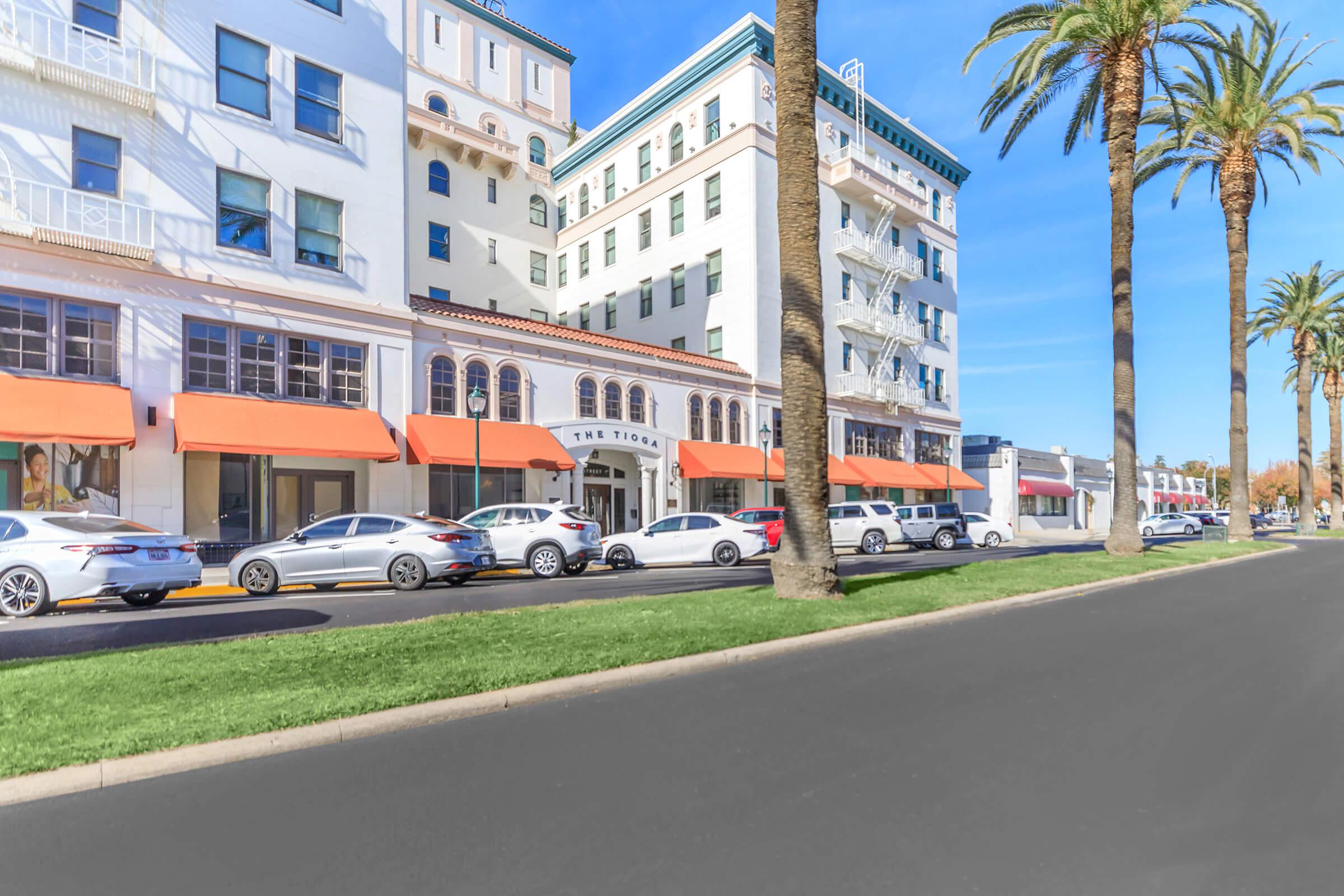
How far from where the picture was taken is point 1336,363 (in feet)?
164

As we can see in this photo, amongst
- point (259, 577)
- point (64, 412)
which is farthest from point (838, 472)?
point (64, 412)

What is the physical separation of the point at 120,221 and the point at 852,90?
3050cm

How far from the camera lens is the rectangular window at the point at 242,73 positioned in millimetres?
19984

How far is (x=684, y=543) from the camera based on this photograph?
19.9m

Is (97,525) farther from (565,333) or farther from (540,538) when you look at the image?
(565,333)

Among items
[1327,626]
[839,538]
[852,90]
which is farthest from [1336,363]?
[1327,626]

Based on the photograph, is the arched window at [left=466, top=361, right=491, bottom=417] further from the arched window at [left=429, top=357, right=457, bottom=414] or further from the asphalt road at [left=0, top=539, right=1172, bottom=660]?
the asphalt road at [left=0, top=539, right=1172, bottom=660]

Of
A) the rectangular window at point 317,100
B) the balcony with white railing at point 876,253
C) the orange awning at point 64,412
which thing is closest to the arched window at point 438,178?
the rectangular window at point 317,100

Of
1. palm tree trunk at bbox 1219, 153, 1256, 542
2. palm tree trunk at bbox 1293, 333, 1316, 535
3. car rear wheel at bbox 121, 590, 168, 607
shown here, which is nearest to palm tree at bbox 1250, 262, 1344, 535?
palm tree trunk at bbox 1293, 333, 1316, 535

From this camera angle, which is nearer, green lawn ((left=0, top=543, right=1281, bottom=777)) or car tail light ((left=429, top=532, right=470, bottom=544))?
green lawn ((left=0, top=543, right=1281, bottom=777))

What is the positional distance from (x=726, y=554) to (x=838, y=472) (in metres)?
15.0

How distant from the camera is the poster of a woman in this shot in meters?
16.8

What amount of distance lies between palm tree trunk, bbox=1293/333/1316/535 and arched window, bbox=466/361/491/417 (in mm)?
43870

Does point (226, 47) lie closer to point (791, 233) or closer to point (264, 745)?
point (791, 233)
